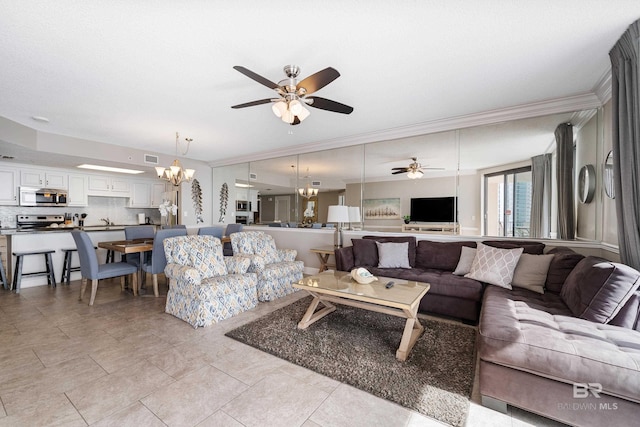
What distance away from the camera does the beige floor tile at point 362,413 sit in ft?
5.17

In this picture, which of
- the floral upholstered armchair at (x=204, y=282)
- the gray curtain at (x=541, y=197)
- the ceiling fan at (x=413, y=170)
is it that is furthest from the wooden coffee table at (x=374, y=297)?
the ceiling fan at (x=413, y=170)

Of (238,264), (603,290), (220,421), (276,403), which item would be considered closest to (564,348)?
(603,290)

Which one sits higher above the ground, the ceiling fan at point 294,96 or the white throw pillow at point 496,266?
the ceiling fan at point 294,96

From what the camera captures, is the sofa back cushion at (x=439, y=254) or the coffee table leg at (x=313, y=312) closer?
the coffee table leg at (x=313, y=312)

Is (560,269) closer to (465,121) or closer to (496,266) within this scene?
(496,266)

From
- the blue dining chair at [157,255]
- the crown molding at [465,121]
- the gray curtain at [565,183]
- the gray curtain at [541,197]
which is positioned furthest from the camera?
the blue dining chair at [157,255]

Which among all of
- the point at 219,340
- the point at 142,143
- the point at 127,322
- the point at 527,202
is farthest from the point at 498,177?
the point at 142,143

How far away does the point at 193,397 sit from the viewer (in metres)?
1.78

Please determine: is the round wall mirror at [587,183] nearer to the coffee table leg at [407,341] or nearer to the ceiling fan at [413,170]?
the ceiling fan at [413,170]

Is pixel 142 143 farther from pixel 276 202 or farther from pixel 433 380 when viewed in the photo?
pixel 433 380

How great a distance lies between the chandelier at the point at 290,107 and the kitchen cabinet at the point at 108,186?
6.31 m

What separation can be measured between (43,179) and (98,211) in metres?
1.24

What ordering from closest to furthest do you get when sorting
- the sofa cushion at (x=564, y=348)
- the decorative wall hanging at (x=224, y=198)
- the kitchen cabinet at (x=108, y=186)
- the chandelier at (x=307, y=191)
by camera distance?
the sofa cushion at (x=564, y=348)
the chandelier at (x=307, y=191)
the kitchen cabinet at (x=108, y=186)
the decorative wall hanging at (x=224, y=198)

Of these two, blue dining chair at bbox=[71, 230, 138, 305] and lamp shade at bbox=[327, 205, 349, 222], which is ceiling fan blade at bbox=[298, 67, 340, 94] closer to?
lamp shade at bbox=[327, 205, 349, 222]
